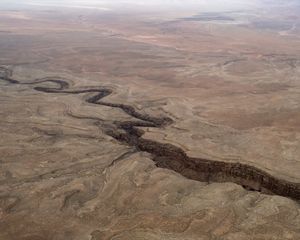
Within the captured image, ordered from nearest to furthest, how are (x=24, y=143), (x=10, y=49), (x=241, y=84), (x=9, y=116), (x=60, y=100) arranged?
(x=24, y=143) → (x=9, y=116) → (x=60, y=100) → (x=241, y=84) → (x=10, y=49)

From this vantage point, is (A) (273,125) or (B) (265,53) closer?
(A) (273,125)

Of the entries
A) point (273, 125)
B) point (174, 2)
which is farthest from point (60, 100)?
point (174, 2)

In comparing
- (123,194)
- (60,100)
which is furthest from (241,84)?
(123,194)

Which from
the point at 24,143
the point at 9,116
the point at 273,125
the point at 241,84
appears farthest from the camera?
the point at 241,84

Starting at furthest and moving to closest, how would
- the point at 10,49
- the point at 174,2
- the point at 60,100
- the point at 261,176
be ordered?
the point at 174,2, the point at 10,49, the point at 60,100, the point at 261,176

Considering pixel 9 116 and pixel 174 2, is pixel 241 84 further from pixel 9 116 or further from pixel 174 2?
pixel 174 2

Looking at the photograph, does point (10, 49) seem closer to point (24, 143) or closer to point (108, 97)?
point (108, 97)
